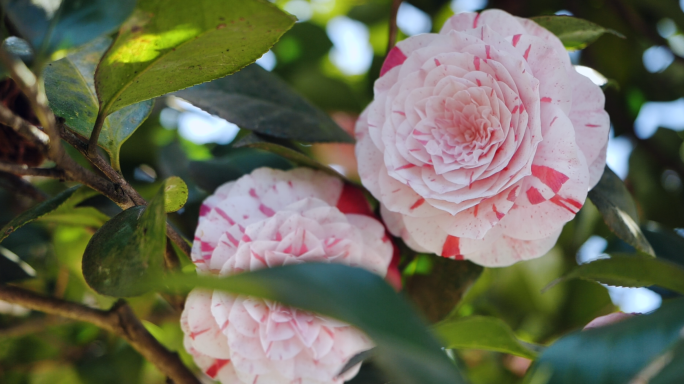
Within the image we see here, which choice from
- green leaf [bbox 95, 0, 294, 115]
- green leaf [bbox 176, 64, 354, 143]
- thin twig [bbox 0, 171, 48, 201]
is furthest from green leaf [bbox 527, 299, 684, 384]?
thin twig [bbox 0, 171, 48, 201]

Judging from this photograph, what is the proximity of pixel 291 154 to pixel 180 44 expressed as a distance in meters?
0.19

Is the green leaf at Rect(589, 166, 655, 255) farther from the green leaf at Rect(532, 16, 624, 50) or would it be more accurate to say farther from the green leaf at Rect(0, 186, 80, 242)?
the green leaf at Rect(0, 186, 80, 242)

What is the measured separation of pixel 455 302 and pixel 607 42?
68 cm

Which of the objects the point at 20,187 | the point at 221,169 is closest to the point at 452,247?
the point at 221,169

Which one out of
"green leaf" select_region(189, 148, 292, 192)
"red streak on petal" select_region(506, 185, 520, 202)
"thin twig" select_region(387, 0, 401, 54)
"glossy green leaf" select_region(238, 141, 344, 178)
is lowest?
"green leaf" select_region(189, 148, 292, 192)

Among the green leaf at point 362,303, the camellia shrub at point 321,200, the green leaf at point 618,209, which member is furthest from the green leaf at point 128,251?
the green leaf at point 618,209

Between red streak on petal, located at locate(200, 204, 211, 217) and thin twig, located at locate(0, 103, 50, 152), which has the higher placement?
thin twig, located at locate(0, 103, 50, 152)

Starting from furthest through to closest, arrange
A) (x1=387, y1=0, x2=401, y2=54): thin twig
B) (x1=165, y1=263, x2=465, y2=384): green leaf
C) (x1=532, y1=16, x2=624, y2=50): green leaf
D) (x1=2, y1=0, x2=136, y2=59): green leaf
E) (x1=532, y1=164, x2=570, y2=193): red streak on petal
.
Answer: (x1=387, y1=0, x2=401, y2=54): thin twig < (x1=532, y1=16, x2=624, y2=50): green leaf < (x1=532, y1=164, x2=570, y2=193): red streak on petal < (x1=2, y1=0, x2=136, y2=59): green leaf < (x1=165, y1=263, x2=465, y2=384): green leaf

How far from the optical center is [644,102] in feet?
3.34

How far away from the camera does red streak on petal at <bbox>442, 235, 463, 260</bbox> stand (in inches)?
18.6

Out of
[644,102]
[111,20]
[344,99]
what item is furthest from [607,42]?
[111,20]

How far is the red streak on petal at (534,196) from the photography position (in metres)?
0.44

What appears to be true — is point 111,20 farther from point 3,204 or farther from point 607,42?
→ point 607,42

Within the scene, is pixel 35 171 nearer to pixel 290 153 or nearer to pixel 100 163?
pixel 100 163
